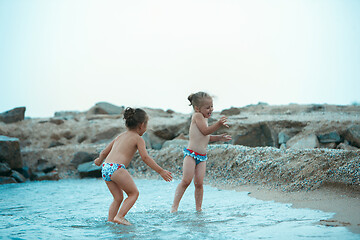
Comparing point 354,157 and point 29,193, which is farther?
point 29,193

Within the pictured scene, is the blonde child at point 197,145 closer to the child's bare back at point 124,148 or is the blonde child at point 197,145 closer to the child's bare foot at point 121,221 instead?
the child's bare back at point 124,148

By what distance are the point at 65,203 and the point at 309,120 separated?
7.20 metres

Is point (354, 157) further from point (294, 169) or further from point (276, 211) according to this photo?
point (276, 211)

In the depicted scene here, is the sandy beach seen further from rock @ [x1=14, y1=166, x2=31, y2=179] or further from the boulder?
the boulder

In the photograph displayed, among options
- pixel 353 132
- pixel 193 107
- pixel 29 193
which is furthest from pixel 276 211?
pixel 353 132

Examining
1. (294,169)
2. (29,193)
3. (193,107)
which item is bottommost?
(29,193)

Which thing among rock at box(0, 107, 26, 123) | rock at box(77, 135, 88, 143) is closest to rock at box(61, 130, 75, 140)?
rock at box(77, 135, 88, 143)

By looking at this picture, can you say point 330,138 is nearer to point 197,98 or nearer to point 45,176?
point 197,98

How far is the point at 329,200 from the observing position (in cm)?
446

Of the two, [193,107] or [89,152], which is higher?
[193,107]

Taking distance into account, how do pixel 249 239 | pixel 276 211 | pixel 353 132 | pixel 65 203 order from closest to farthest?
1. pixel 249 239
2. pixel 276 211
3. pixel 65 203
4. pixel 353 132

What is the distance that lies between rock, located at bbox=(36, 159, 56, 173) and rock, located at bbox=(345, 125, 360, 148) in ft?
23.0

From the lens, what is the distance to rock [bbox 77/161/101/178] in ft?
29.9

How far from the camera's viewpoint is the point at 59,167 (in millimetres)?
10188
